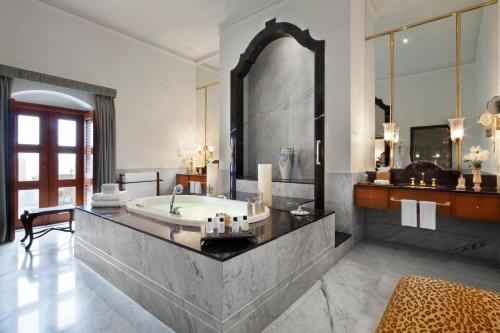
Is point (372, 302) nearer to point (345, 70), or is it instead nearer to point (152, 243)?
point (152, 243)

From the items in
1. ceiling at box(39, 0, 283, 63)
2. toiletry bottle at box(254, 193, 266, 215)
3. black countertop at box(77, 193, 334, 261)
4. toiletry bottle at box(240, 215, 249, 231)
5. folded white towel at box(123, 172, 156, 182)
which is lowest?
black countertop at box(77, 193, 334, 261)

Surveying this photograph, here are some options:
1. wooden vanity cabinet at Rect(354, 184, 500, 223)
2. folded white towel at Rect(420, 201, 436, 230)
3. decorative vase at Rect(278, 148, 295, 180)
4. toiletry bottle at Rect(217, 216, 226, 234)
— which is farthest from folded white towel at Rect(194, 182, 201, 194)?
folded white towel at Rect(420, 201, 436, 230)

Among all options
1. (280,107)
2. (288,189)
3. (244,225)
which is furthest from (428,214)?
(280,107)

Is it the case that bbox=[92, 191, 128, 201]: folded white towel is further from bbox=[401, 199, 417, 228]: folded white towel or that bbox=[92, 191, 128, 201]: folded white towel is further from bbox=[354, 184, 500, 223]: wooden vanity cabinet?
bbox=[401, 199, 417, 228]: folded white towel

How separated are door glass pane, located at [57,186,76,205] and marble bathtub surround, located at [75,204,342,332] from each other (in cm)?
222

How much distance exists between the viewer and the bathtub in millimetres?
2270

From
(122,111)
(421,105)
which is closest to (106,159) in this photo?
(122,111)

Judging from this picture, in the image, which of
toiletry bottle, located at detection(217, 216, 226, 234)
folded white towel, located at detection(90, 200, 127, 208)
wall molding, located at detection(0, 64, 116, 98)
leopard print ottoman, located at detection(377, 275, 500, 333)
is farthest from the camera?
wall molding, located at detection(0, 64, 116, 98)

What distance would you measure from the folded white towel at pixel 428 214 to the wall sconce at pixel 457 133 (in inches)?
29.1

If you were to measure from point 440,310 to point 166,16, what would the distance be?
480 cm

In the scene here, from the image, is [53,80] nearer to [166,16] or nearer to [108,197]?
[166,16]

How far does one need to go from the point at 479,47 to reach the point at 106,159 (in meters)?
5.36

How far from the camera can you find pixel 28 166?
397cm

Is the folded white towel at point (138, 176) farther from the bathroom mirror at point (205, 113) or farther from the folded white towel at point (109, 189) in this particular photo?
the folded white towel at point (109, 189)
